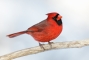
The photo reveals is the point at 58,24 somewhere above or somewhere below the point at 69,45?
above

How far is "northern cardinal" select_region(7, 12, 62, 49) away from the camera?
142cm

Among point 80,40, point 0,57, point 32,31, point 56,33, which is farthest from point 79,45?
point 0,57

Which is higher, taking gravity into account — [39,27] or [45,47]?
[39,27]

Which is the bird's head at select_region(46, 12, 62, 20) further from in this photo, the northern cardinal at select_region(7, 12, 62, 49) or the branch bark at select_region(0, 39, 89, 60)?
the branch bark at select_region(0, 39, 89, 60)

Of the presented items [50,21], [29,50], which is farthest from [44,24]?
[29,50]

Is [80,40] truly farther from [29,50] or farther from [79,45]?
[29,50]

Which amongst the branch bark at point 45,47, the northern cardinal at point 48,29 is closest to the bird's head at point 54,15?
the northern cardinal at point 48,29

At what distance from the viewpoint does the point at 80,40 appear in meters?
1.44

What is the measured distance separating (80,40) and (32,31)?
9.7 inches

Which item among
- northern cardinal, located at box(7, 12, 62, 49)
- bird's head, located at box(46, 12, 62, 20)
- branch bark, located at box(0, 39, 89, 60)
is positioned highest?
bird's head, located at box(46, 12, 62, 20)

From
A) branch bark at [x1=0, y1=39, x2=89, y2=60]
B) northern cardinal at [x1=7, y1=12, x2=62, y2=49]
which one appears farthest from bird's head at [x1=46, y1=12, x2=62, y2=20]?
branch bark at [x1=0, y1=39, x2=89, y2=60]

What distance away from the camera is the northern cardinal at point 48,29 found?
1.42 m

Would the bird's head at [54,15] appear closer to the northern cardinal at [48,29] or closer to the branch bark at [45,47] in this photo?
the northern cardinal at [48,29]

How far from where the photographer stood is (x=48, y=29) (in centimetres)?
144
